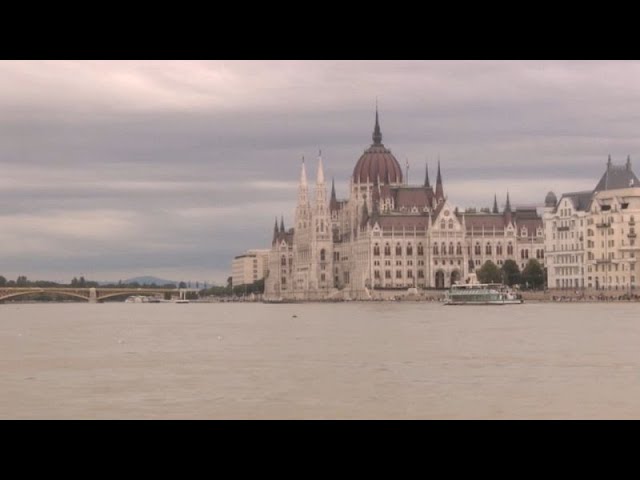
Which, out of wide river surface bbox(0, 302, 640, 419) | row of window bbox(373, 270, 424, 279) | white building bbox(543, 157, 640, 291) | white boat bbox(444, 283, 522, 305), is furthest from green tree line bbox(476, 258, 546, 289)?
wide river surface bbox(0, 302, 640, 419)

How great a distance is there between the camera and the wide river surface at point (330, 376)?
28984mm

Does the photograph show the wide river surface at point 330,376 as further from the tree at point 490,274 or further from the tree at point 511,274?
the tree at point 511,274

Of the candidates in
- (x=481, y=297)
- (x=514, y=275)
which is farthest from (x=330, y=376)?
(x=514, y=275)

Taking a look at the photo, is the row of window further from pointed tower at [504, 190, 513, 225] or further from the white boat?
the white boat

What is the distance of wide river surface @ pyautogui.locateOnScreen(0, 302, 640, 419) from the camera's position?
95.1ft

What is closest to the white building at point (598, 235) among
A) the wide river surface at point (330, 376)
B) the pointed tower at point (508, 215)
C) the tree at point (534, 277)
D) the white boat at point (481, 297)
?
the tree at point (534, 277)

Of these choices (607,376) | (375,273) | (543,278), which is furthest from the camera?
(375,273)

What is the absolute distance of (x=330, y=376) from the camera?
3800 cm

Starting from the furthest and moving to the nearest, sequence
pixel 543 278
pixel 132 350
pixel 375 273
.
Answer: pixel 375 273 < pixel 543 278 < pixel 132 350
